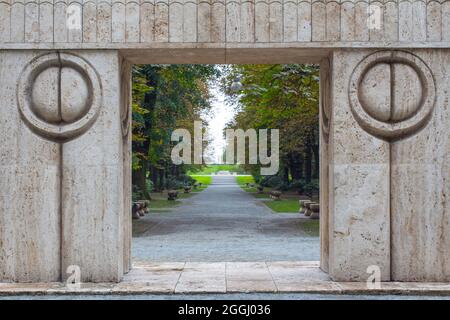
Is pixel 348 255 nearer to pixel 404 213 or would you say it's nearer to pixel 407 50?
pixel 404 213

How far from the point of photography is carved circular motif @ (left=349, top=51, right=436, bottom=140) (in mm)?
9062

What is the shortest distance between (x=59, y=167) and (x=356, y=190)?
4.31 m

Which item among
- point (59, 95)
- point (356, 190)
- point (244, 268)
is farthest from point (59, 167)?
point (356, 190)

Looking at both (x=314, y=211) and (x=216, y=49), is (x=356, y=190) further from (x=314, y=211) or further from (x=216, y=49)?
(x=314, y=211)

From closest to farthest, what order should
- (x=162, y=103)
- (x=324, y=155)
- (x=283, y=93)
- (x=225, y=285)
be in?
1. (x=225, y=285)
2. (x=324, y=155)
3. (x=283, y=93)
4. (x=162, y=103)

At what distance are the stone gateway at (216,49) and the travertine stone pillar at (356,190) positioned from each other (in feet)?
0.05

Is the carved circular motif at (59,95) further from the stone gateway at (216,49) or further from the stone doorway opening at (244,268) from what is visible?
the stone doorway opening at (244,268)

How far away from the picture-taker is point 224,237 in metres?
17.2

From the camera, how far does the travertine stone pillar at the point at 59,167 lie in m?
9.02

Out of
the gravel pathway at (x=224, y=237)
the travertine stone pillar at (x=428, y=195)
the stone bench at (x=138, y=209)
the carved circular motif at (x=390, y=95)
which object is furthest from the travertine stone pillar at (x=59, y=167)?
the stone bench at (x=138, y=209)

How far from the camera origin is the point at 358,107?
9094 millimetres

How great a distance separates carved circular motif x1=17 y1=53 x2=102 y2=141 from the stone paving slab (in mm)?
2184

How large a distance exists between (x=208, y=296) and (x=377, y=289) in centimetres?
231

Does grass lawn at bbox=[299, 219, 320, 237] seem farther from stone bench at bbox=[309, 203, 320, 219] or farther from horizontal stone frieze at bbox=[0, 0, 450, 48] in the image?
horizontal stone frieze at bbox=[0, 0, 450, 48]
